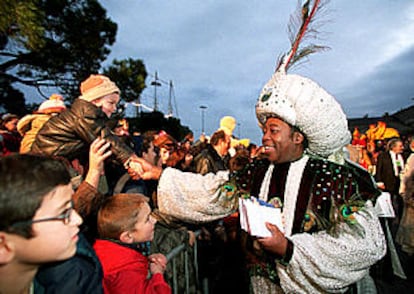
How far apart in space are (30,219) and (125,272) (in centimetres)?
77

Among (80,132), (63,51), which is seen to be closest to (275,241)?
(80,132)

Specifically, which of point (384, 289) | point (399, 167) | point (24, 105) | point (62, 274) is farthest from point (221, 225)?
point (24, 105)

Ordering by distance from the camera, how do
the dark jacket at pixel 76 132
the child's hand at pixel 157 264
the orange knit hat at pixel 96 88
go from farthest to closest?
the orange knit hat at pixel 96 88, the dark jacket at pixel 76 132, the child's hand at pixel 157 264

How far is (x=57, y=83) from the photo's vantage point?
11773mm

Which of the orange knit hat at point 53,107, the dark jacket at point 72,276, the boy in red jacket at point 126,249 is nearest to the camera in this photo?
the dark jacket at point 72,276

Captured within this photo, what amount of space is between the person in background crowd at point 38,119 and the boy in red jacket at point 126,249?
44.6 inches

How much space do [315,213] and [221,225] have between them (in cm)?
300

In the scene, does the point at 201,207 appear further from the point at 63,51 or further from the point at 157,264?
the point at 63,51

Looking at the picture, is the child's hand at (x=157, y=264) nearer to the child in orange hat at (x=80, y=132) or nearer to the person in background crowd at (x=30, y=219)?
the child in orange hat at (x=80, y=132)

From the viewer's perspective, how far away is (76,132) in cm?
215

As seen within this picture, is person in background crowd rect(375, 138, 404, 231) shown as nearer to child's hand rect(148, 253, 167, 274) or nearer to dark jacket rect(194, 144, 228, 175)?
dark jacket rect(194, 144, 228, 175)

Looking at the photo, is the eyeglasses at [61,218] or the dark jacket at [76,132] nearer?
the eyeglasses at [61,218]

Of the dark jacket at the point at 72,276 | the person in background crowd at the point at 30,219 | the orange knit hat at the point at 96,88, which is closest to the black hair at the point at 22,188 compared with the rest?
the person in background crowd at the point at 30,219

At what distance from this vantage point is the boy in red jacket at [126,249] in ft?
5.51
